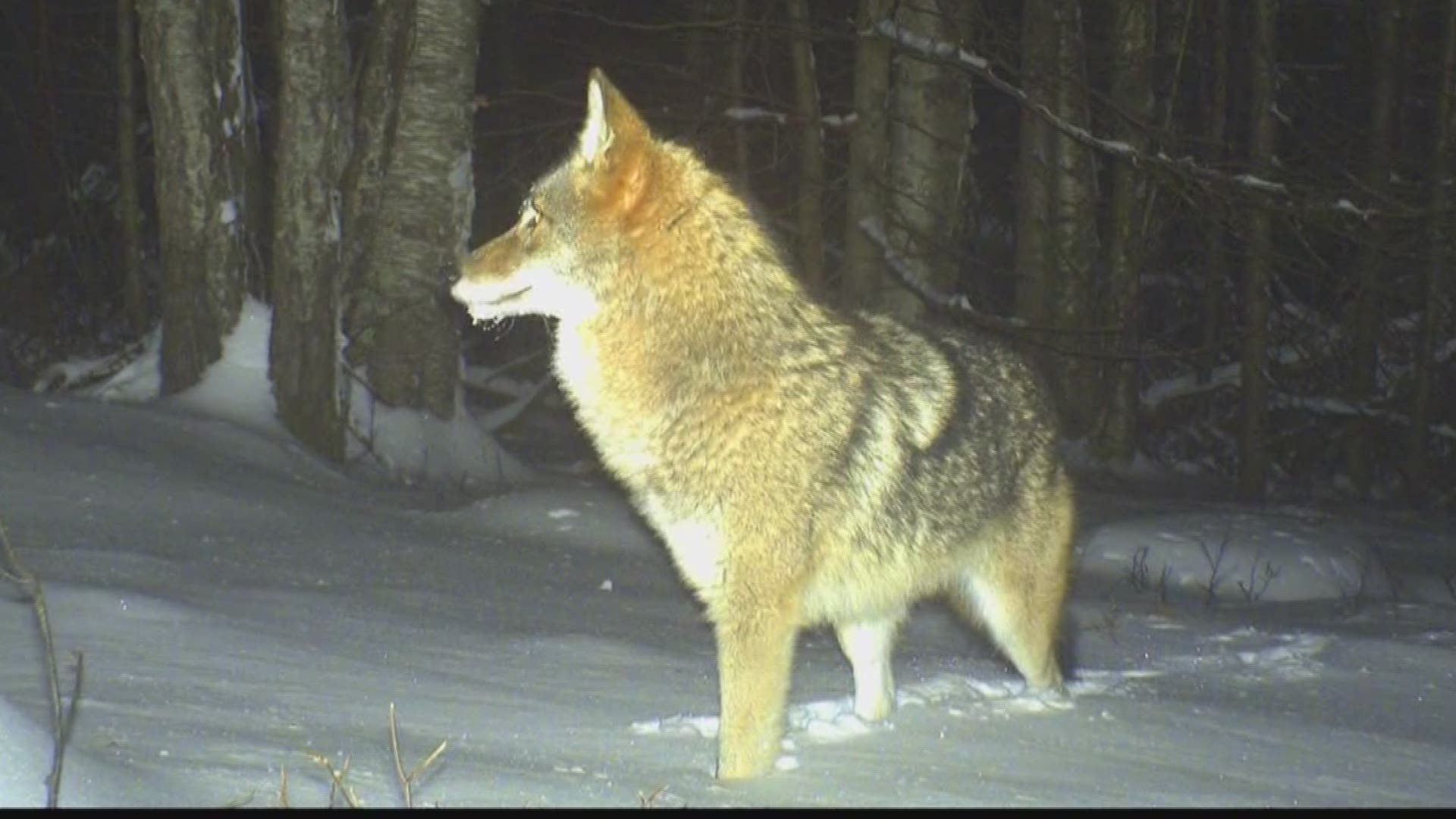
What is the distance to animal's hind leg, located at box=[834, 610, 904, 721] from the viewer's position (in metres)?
5.71

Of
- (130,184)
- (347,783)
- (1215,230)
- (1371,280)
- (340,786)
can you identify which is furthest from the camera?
(130,184)

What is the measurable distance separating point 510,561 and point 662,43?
49.3ft

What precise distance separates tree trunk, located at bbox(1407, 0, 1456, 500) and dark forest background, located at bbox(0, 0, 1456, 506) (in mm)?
53

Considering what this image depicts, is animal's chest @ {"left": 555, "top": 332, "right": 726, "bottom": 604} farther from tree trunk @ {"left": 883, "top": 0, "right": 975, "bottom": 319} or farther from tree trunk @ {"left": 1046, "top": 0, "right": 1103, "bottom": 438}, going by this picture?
tree trunk @ {"left": 1046, "top": 0, "right": 1103, "bottom": 438}

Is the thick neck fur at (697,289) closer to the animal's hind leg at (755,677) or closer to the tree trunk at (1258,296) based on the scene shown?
the animal's hind leg at (755,677)

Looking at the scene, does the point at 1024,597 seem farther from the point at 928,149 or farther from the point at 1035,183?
the point at 1035,183

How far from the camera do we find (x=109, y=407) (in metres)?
9.98

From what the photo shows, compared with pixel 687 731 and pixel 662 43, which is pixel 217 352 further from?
pixel 662 43

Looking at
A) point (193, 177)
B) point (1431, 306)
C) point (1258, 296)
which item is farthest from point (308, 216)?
point (1431, 306)

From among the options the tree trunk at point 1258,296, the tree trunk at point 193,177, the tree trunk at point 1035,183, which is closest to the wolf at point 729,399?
the tree trunk at point 193,177

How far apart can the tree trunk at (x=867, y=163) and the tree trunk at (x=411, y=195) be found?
3136 millimetres

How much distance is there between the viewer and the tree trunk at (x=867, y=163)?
13305mm

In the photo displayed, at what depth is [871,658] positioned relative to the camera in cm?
577

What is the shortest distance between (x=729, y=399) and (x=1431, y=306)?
14.2 metres
